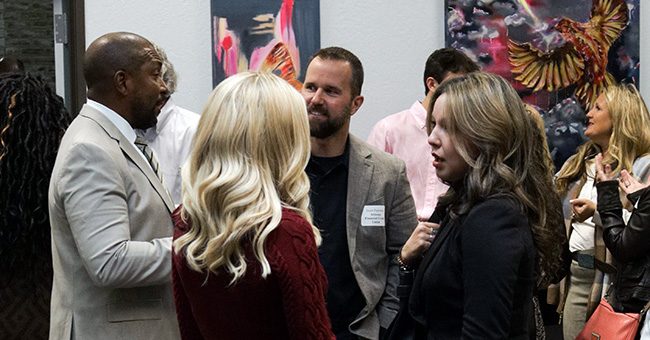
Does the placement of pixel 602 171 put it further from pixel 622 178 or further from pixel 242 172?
pixel 242 172

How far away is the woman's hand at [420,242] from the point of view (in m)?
2.81

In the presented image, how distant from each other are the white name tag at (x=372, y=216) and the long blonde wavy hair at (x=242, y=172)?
1.14m

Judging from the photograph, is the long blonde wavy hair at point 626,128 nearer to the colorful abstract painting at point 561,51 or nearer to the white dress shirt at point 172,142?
the colorful abstract painting at point 561,51

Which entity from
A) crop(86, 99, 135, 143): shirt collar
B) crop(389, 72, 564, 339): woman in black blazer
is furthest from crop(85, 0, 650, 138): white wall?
crop(389, 72, 564, 339): woman in black blazer

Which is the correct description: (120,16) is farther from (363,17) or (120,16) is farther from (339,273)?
(339,273)

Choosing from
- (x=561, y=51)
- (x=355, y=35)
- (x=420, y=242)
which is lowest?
(x=420, y=242)

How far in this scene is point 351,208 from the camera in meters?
3.41

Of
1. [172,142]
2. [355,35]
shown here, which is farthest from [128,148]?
[355,35]

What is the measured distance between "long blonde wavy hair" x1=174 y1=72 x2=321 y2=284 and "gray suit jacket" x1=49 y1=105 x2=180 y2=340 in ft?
1.59

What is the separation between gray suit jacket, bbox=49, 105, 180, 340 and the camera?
2.71 meters

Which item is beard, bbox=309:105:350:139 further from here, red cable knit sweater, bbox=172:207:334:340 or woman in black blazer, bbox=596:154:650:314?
woman in black blazer, bbox=596:154:650:314

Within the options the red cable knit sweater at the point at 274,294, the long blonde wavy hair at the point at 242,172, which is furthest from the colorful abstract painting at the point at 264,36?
the red cable knit sweater at the point at 274,294

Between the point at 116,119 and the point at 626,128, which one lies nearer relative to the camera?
the point at 116,119

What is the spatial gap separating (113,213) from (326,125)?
102 cm
